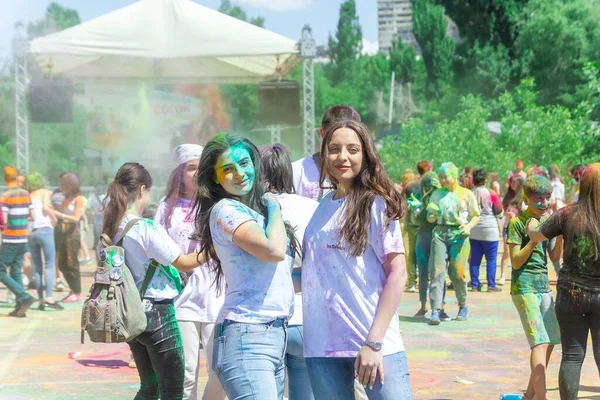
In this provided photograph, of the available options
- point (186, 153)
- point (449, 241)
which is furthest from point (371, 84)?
point (186, 153)

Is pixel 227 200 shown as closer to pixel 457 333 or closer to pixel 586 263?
pixel 586 263

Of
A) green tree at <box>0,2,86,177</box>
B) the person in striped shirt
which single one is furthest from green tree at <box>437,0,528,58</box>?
the person in striped shirt

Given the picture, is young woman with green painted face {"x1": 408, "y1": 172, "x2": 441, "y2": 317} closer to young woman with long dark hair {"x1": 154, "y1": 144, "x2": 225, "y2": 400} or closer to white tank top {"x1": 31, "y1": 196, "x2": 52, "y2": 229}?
white tank top {"x1": 31, "y1": 196, "x2": 52, "y2": 229}

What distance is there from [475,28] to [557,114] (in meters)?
29.9

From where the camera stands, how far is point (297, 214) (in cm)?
432

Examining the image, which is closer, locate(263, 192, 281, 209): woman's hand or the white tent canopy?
locate(263, 192, 281, 209): woman's hand

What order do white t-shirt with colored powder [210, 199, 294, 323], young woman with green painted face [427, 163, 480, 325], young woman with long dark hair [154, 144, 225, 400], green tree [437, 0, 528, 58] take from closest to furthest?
white t-shirt with colored powder [210, 199, 294, 323]
young woman with long dark hair [154, 144, 225, 400]
young woman with green painted face [427, 163, 480, 325]
green tree [437, 0, 528, 58]

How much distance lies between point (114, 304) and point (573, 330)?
269 centimetres

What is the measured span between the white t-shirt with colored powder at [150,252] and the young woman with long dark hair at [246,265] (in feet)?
2.92

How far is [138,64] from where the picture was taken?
2180 cm

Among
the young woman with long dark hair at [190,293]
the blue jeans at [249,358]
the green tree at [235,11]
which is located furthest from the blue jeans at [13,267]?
the green tree at [235,11]

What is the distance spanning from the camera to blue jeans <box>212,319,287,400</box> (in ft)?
11.2

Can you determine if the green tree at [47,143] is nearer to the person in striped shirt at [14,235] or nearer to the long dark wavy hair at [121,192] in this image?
the person in striped shirt at [14,235]

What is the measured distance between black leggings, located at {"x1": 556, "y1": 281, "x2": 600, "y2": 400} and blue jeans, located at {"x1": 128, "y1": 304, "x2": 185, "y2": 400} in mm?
2275
